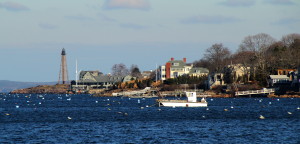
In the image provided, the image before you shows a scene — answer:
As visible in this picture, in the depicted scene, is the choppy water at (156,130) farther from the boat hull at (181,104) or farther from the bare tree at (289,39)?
the bare tree at (289,39)

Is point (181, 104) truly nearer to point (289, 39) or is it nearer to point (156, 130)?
point (156, 130)

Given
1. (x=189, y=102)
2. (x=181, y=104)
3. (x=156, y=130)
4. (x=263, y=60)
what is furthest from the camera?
(x=263, y=60)

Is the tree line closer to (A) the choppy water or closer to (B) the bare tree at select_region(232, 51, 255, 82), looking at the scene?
(B) the bare tree at select_region(232, 51, 255, 82)

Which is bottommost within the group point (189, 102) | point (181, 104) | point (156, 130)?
point (156, 130)

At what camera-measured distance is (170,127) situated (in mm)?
62656

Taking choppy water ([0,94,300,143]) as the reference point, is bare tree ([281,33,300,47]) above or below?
above

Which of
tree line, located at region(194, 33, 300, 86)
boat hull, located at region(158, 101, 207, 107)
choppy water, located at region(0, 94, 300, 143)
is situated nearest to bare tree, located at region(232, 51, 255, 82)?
tree line, located at region(194, 33, 300, 86)

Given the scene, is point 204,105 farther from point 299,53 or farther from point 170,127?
point 299,53

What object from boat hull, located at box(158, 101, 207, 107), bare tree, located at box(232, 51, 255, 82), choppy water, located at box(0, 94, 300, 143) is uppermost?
bare tree, located at box(232, 51, 255, 82)

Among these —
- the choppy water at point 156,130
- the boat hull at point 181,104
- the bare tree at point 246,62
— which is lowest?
the choppy water at point 156,130

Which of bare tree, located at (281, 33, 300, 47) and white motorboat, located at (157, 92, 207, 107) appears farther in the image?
bare tree, located at (281, 33, 300, 47)

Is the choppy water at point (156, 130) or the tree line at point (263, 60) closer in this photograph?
the choppy water at point (156, 130)

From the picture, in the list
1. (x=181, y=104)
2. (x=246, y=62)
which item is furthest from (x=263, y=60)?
(x=181, y=104)

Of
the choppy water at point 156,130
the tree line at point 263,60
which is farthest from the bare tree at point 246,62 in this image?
the choppy water at point 156,130
